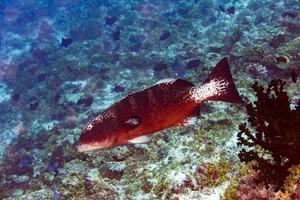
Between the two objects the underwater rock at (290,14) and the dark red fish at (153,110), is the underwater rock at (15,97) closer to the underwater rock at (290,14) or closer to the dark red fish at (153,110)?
the underwater rock at (290,14)

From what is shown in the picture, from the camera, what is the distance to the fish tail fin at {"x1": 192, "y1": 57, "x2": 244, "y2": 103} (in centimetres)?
303

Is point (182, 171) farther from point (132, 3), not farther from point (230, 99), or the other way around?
point (132, 3)

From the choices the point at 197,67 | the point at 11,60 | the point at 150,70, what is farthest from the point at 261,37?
the point at 11,60

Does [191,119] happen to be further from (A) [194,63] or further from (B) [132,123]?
(A) [194,63]

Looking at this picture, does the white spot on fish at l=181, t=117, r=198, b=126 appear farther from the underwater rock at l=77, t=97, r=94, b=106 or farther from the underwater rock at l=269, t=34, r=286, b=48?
the underwater rock at l=77, t=97, r=94, b=106

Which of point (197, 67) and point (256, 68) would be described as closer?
point (256, 68)

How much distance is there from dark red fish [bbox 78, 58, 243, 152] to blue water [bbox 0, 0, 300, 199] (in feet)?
10.5

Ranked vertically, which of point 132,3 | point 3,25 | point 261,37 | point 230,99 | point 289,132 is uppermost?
point 230,99

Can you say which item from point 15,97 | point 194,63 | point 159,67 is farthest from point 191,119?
point 15,97

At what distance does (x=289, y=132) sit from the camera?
13.2 feet

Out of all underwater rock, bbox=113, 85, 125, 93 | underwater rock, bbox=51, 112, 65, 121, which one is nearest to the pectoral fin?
underwater rock, bbox=51, 112, 65, 121

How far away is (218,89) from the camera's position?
305 cm

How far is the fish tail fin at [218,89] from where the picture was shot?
119 inches

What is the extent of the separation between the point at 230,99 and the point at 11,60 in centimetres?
1780
